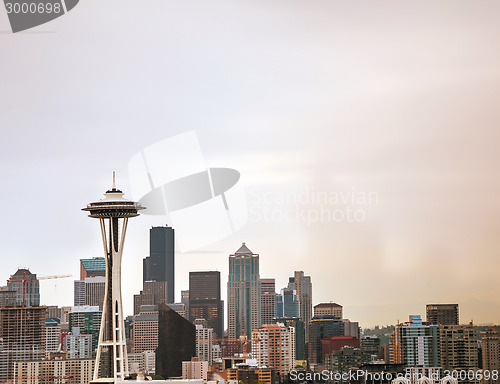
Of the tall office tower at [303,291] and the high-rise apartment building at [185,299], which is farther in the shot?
the high-rise apartment building at [185,299]

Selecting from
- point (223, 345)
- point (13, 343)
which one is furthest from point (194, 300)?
point (13, 343)

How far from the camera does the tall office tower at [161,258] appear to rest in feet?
57.0

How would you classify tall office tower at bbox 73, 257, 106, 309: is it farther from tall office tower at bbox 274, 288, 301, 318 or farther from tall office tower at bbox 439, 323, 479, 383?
tall office tower at bbox 439, 323, 479, 383

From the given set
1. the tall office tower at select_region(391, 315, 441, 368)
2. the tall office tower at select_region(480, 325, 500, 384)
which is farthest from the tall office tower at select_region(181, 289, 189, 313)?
the tall office tower at select_region(480, 325, 500, 384)

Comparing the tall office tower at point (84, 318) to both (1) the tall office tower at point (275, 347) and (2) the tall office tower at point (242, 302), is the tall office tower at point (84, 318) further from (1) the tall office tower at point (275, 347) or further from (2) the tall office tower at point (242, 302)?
(1) the tall office tower at point (275, 347)

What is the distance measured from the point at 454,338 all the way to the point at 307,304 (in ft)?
10.6

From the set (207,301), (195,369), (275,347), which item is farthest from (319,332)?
(207,301)

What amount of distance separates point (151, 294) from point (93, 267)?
295 cm

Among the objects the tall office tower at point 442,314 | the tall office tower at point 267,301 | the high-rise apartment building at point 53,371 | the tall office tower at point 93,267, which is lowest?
the high-rise apartment building at point 53,371

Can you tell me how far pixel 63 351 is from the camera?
66.3 feet

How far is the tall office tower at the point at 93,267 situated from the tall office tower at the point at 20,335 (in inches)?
110

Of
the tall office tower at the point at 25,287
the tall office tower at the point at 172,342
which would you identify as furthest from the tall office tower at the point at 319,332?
the tall office tower at the point at 25,287

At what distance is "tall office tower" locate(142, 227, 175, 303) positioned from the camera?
57.0 feet

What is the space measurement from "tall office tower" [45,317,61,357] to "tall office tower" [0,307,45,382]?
10 cm
